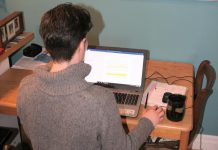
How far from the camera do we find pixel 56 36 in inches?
42.5

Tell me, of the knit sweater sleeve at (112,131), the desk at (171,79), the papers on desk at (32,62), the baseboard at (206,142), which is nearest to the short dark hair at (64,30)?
the knit sweater sleeve at (112,131)

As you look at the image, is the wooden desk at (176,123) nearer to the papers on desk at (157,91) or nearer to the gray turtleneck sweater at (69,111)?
the papers on desk at (157,91)

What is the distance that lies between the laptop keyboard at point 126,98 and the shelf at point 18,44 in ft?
2.51

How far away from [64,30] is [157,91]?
963 millimetres

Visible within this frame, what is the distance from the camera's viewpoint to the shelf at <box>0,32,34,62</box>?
79.6 inches

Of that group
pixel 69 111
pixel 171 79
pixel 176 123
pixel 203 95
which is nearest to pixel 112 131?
pixel 69 111

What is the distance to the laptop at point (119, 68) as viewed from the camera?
191 centimetres

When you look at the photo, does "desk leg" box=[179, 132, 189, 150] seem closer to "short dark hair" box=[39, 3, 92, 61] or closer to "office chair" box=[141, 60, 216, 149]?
"office chair" box=[141, 60, 216, 149]

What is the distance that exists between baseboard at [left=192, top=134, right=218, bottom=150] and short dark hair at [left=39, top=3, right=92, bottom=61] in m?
1.72

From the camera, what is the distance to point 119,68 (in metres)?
1.93

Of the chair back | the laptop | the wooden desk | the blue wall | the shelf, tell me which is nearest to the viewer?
the wooden desk

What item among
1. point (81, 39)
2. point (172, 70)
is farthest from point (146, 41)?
point (81, 39)

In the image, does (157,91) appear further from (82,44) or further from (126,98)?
(82,44)

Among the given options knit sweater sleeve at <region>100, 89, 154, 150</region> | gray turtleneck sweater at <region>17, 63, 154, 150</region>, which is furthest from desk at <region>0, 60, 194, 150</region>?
gray turtleneck sweater at <region>17, 63, 154, 150</region>
